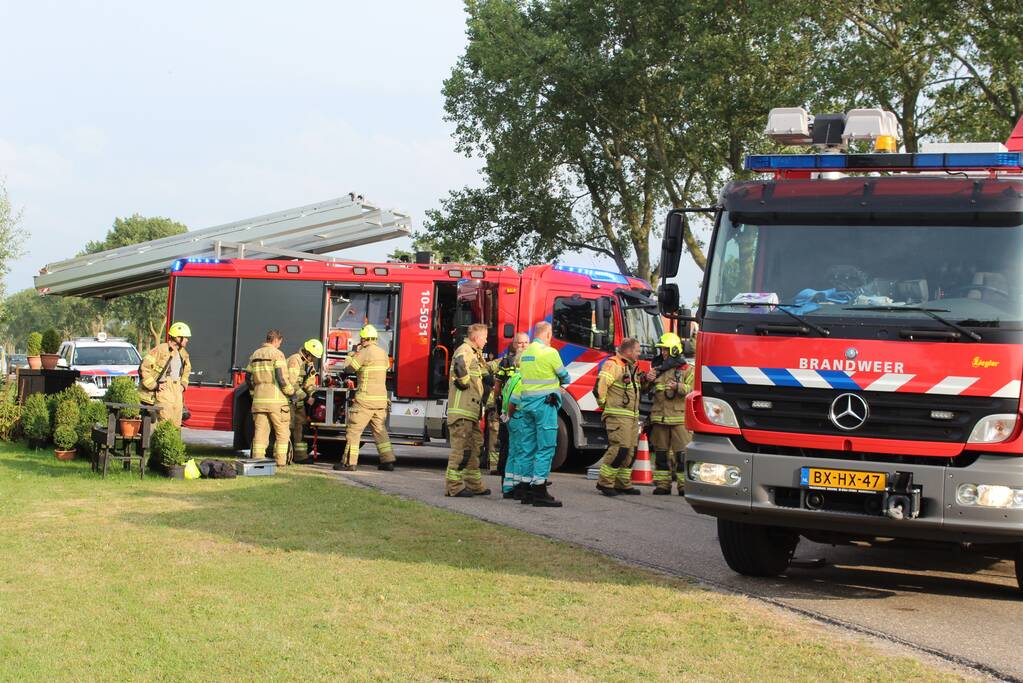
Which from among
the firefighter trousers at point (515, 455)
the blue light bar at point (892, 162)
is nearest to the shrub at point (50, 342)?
the firefighter trousers at point (515, 455)

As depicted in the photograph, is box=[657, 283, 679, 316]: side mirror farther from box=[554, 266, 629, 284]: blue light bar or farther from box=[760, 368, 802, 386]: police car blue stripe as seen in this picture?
box=[554, 266, 629, 284]: blue light bar

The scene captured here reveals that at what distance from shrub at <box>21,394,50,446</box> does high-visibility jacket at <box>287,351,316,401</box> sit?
3.32 meters

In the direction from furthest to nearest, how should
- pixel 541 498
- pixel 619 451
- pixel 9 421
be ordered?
pixel 9 421
pixel 619 451
pixel 541 498

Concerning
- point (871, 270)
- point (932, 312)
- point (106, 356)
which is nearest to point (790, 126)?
point (871, 270)

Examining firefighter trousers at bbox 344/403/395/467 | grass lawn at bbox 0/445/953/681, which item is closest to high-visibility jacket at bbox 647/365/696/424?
grass lawn at bbox 0/445/953/681

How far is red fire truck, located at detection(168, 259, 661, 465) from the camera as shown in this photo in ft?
49.8

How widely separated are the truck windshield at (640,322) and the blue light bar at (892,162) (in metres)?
6.94

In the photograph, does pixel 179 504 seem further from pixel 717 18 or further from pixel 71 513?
pixel 717 18

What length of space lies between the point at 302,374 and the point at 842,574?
8518 mm

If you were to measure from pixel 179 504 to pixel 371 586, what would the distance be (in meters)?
4.07

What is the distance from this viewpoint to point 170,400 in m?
13.4

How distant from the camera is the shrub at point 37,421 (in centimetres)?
1534

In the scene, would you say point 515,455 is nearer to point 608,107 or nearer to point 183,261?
point 183,261

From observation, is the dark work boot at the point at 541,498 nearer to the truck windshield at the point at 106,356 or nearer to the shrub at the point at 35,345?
the shrub at the point at 35,345
